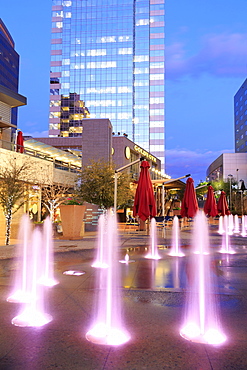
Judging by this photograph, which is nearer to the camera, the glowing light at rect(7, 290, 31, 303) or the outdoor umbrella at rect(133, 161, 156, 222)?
the glowing light at rect(7, 290, 31, 303)

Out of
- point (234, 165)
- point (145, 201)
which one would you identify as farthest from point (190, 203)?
point (234, 165)

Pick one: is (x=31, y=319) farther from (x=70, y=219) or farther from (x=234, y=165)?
(x=234, y=165)

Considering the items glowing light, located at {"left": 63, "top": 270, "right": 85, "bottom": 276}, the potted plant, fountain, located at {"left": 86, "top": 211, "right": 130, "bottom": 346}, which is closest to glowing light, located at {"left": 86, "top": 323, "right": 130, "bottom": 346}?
fountain, located at {"left": 86, "top": 211, "right": 130, "bottom": 346}

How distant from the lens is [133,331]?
4.22m

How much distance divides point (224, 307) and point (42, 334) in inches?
118

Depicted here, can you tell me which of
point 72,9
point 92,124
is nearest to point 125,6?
point 72,9

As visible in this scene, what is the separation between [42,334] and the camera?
13.5ft

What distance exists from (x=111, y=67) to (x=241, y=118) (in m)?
54.2

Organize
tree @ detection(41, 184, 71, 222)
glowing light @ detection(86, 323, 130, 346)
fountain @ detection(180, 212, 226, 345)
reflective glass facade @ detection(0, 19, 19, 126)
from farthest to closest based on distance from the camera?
reflective glass facade @ detection(0, 19, 19, 126) < tree @ detection(41, 184, 71, 222) < fountain @ detection(180, 212, 226, 345) < glowing light @ detection(86, 323, 130, 346)

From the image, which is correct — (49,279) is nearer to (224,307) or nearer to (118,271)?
(118,271)

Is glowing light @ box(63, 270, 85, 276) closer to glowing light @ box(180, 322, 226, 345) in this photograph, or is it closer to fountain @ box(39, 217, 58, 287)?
fountain @ box(39, 217, 58, 287)

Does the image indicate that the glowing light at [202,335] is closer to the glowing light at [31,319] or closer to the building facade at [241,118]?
the glowing light at [31,319]

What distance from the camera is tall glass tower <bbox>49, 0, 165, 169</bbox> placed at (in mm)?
97250

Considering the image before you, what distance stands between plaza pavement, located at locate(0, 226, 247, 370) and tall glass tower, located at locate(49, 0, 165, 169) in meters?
89.2
